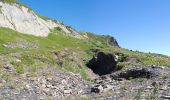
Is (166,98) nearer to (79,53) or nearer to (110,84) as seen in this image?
(110,84)

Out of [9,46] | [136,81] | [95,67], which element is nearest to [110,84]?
[136,81]

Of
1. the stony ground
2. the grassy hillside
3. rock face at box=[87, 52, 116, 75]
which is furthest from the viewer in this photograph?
rock face at box=[87, 52, 116, 75]

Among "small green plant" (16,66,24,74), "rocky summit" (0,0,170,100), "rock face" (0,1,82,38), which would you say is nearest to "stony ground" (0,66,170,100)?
"rocky summit" (0,0,170,100)

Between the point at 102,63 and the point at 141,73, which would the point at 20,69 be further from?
the point at 102,63

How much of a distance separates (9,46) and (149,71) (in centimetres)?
2460

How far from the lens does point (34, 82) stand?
38500 mm

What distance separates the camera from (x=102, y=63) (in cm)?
5931

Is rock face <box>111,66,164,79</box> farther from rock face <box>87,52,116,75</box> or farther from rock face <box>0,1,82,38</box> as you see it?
rock face <box>0,1,82,38</box>

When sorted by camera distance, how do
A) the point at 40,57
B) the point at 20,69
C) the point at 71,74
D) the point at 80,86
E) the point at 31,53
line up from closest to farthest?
the point at 20,69 < the point at 80,86 < the point at 71,74 < the point at 40,57 < the point at 31,53

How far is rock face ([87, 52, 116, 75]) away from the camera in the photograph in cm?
5706

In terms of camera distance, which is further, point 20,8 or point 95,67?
point 20,8

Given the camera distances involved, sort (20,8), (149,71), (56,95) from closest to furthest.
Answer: (56,95)
(149,71)
(20,8)

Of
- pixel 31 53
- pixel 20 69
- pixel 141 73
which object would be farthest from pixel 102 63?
pixel 20 69

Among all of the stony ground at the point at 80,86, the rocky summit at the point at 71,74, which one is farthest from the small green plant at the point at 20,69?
the stony ground at the point at 80,86
